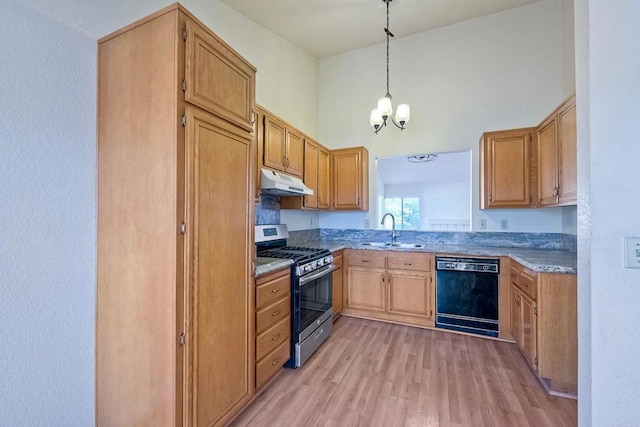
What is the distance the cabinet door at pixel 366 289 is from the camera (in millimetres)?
3273

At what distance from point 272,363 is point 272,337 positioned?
197 mm

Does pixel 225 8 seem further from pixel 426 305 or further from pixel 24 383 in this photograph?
pixel 426 305

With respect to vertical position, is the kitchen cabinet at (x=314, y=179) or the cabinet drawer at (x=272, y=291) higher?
the kitchen cabinet at (x=314, y=179)

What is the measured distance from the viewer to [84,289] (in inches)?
57.4

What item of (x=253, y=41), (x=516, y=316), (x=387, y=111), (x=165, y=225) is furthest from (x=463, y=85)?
(x=165, y=225)

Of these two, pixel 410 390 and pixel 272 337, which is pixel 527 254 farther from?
pixel 272 337

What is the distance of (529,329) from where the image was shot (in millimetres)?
2201

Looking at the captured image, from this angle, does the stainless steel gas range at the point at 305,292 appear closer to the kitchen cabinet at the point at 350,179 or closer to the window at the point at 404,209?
the kitchen cabinet at the point at 350,179

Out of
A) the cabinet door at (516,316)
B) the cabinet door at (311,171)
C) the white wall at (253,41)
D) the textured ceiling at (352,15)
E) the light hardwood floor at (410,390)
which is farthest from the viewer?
the cabinet door at (311,171)

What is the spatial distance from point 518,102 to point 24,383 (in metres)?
4.73

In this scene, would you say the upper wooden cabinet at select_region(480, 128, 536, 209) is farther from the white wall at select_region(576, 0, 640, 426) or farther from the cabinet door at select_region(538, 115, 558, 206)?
the white wall at select_region(576, 0, 640, 426)

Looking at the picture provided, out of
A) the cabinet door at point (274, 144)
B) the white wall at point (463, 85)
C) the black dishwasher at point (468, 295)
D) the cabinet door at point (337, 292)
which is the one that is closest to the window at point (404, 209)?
the white wall at point (463, 85)

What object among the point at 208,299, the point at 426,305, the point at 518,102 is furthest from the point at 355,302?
the point at 518,102

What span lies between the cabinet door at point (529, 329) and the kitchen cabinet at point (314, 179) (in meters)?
2.27
